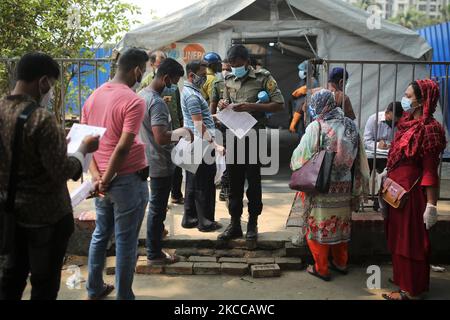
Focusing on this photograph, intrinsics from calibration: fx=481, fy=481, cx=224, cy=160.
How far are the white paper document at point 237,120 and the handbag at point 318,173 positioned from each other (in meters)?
0.72

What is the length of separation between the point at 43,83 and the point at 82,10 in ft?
23.2

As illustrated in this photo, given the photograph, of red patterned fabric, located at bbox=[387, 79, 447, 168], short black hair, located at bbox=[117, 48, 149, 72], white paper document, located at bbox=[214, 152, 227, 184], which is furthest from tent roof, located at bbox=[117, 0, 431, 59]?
short black hair, located at bbox=[117, 48, 149, 72]

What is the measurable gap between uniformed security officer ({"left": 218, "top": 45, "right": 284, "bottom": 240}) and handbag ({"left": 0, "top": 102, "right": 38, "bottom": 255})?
7.64ft

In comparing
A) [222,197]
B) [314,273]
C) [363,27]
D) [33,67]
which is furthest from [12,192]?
[363,27]

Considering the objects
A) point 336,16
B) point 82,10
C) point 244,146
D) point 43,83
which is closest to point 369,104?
point 336,16

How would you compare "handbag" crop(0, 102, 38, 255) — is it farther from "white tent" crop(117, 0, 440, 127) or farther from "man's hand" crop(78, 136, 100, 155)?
"white tent" crop(117, 0, 440, 127)

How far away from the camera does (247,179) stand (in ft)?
15.3

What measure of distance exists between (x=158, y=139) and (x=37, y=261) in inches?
60.1

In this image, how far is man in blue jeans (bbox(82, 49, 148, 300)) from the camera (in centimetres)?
314

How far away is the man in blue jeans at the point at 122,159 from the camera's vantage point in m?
3.14

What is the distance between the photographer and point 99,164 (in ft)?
11.1

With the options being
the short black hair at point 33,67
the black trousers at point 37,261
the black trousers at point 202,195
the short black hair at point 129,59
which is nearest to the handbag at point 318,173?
the black trousers at point 202,195

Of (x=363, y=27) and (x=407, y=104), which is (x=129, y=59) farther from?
(x=363, y=27)

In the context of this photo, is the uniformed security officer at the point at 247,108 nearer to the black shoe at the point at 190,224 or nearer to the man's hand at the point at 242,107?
the man's hand at the point at 242,107
